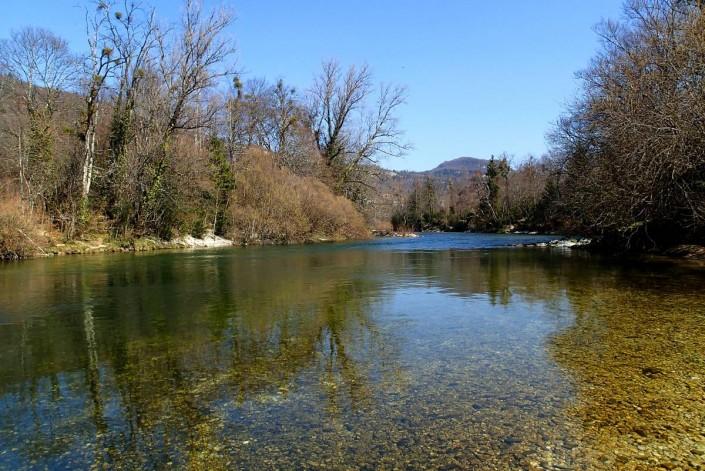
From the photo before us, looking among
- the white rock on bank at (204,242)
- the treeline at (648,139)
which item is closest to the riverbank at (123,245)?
the white rock on bank at (204,242)

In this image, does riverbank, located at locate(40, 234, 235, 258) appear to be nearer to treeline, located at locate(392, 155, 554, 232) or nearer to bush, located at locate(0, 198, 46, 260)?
bush, located at locate(0, 198, 46, 260)

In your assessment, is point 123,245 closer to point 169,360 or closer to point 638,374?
point 169,360

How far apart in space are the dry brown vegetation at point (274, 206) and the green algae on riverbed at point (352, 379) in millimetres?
23056

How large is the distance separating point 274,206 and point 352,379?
3094cm

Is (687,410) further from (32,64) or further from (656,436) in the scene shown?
(32,64)

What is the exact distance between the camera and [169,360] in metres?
6.22

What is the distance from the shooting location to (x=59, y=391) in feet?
16.8

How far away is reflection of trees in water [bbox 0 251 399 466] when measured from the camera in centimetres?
415

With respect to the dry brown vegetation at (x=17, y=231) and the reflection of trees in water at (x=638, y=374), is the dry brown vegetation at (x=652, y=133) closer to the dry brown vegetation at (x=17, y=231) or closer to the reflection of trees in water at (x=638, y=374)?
the reflection of trees in water at (x=638, y=374)

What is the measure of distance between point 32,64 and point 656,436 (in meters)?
40.0

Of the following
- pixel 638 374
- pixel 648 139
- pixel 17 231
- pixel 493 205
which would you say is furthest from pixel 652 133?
pixel 493 205

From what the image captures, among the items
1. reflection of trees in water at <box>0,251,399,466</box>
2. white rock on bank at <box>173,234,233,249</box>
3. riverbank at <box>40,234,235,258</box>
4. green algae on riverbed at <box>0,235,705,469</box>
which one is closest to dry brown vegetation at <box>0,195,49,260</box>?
riverbank at <box>40,234,235,258</box>

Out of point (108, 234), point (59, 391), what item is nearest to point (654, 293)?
point (59, 391)

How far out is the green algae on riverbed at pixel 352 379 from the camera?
3814 mm
